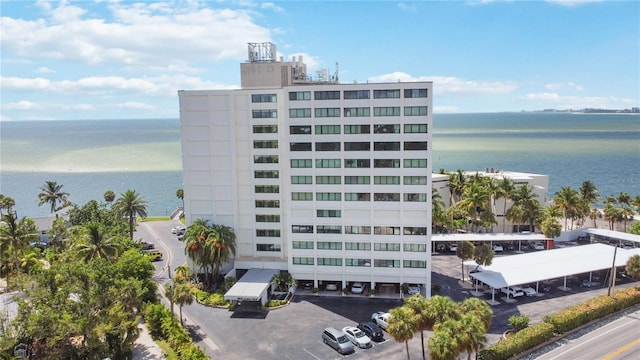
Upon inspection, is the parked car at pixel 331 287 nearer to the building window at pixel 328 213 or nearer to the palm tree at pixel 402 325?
the building window at pixel 328 213

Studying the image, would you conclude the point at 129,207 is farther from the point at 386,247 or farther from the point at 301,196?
the point at 386,247

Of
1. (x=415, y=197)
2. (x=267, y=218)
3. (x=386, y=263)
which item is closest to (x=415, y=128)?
(x=415, y=197)

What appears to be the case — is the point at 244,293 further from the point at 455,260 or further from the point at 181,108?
the point at 455,260

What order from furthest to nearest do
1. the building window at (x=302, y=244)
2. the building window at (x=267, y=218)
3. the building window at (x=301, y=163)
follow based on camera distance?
1. the building window at (x=267, y=218)
2. the building window at (x=302, y=244)
3. the building window at (x=301, y=163)

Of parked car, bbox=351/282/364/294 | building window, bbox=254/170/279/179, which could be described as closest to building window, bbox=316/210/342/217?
building window, bbox=254/170/279/179

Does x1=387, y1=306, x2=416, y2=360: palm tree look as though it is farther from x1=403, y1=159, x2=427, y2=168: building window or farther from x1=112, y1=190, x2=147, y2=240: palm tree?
x1=112, y1=190, x2=147, y2=240: palm tree

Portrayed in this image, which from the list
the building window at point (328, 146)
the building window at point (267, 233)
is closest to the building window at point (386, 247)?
the building window at point (328, 146)
